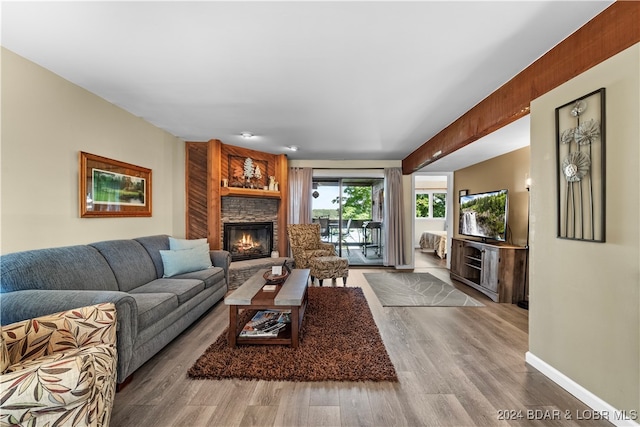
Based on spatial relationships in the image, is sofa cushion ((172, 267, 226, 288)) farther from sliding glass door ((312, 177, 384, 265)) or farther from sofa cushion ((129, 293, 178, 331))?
sliding glass door ((312, 177, 384, 265))

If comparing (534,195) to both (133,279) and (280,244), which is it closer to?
(133,279)

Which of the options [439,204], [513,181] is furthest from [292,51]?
[439,204]

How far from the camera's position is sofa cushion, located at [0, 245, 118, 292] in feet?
5.79

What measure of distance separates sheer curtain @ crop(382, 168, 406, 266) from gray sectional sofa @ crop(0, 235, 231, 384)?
364 cm

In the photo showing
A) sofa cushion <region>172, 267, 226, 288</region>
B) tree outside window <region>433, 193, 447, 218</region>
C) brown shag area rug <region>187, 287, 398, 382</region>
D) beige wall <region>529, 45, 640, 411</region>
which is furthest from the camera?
tree outside window <region>433, 193, 447, 218</region>

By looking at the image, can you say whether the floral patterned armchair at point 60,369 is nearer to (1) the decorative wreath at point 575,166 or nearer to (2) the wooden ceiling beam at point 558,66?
(1) the decorative wreath at point 575,166

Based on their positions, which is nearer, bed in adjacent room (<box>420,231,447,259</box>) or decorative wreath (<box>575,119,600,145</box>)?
decorative wreath (<box>575,119,600,145</box>)

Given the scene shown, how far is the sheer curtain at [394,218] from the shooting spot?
18.4ft

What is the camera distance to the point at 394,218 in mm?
5609

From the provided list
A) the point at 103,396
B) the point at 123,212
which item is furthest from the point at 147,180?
the point at 103,396

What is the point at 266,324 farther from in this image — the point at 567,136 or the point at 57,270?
the point at 567,136

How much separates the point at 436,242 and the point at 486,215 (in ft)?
10.0

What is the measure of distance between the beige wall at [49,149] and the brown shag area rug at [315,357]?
1.72 meters

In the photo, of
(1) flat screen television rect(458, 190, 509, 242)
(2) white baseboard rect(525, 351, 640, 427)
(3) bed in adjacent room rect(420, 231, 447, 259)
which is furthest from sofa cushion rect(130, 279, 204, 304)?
(3) bed in adjacent room rect(420, 231, 447, 259)
